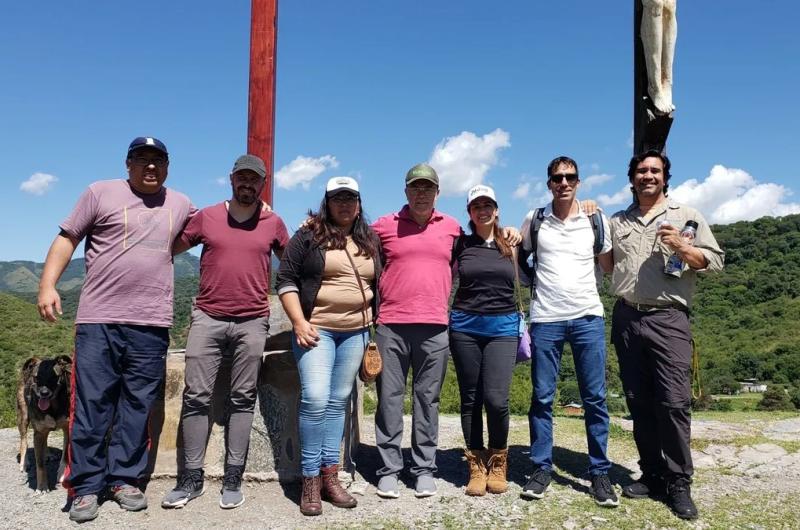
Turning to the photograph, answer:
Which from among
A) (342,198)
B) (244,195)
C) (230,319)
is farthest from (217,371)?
(342,198)

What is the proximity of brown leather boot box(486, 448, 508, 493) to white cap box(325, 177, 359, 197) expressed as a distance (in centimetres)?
204

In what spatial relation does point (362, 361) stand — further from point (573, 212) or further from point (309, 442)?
point (573, 212)

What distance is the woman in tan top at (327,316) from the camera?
350cm

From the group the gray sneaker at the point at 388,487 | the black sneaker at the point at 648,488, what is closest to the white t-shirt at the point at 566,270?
the black sneaker at the point at 648,488

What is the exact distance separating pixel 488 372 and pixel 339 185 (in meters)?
1.57

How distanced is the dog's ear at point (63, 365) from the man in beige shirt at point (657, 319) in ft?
12.7

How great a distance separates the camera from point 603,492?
12.1 ft

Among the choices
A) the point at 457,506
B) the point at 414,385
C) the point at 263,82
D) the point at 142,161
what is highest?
the point at 263,82

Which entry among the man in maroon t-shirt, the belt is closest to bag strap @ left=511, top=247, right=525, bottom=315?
the belt

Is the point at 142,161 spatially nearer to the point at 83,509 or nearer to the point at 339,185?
the point at 339,185

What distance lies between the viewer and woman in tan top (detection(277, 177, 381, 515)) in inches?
138

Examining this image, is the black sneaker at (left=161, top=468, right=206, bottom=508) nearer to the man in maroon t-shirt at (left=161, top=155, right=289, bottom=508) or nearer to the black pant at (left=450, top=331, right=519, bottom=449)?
the man in maroon t-shirt at (left=161, top=155, right=289, bottom=508)

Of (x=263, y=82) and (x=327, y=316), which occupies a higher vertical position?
(x=263, y=82)

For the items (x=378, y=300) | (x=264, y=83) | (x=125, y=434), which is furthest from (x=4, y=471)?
(x=264, y=83)
